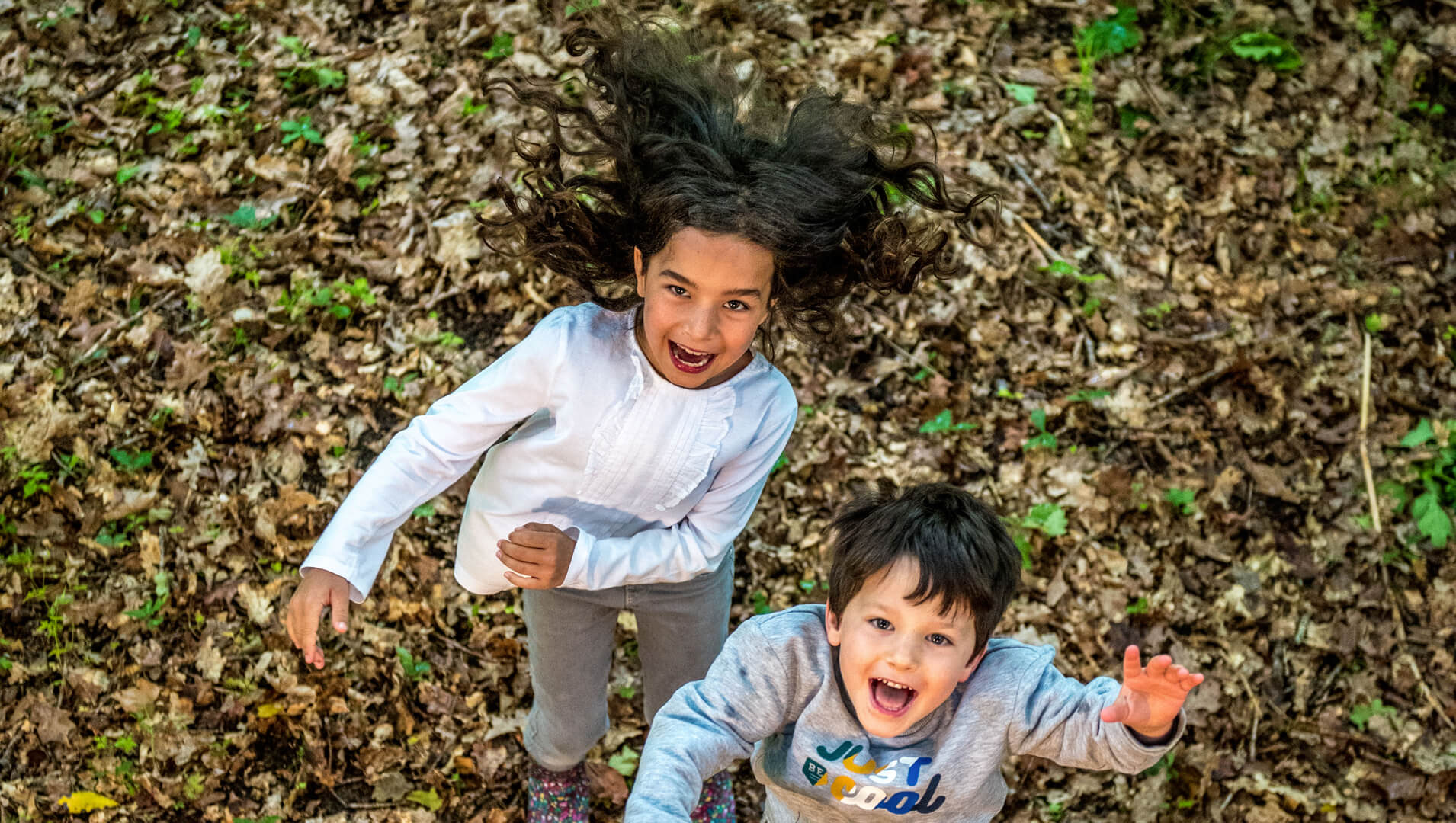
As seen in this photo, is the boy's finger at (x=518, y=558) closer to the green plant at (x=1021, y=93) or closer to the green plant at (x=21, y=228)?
the green plant at (x=21, y=228)

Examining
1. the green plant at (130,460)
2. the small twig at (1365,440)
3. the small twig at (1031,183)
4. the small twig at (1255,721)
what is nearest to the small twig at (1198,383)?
the small twig at (1365,440)

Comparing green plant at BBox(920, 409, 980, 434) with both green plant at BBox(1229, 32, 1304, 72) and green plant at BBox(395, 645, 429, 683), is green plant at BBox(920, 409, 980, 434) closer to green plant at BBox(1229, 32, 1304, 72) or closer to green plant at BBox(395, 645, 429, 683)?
green plant at BBox(395, 645, 429, 683)

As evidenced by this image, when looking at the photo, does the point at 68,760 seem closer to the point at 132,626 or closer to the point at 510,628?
the point at 132,626

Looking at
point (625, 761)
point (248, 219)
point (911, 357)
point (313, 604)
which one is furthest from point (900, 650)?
point (248, 219)

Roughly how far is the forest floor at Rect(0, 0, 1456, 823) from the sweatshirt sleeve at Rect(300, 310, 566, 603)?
4.81 feet

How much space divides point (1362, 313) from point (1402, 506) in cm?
94

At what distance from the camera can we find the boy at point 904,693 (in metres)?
2.32

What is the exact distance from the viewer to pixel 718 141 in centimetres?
267

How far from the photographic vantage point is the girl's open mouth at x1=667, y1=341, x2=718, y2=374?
8.48ft

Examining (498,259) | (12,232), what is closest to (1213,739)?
(498,259)

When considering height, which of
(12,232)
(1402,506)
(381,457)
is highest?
(381,457)

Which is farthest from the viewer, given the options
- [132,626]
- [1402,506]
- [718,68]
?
[1402,506]

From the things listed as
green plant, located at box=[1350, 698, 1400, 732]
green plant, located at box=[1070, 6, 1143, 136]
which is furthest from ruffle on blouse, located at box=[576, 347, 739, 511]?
green plant, located at box=[1070, 6, 1143, 136]

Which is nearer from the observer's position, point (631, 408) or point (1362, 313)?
point (631, 408)
